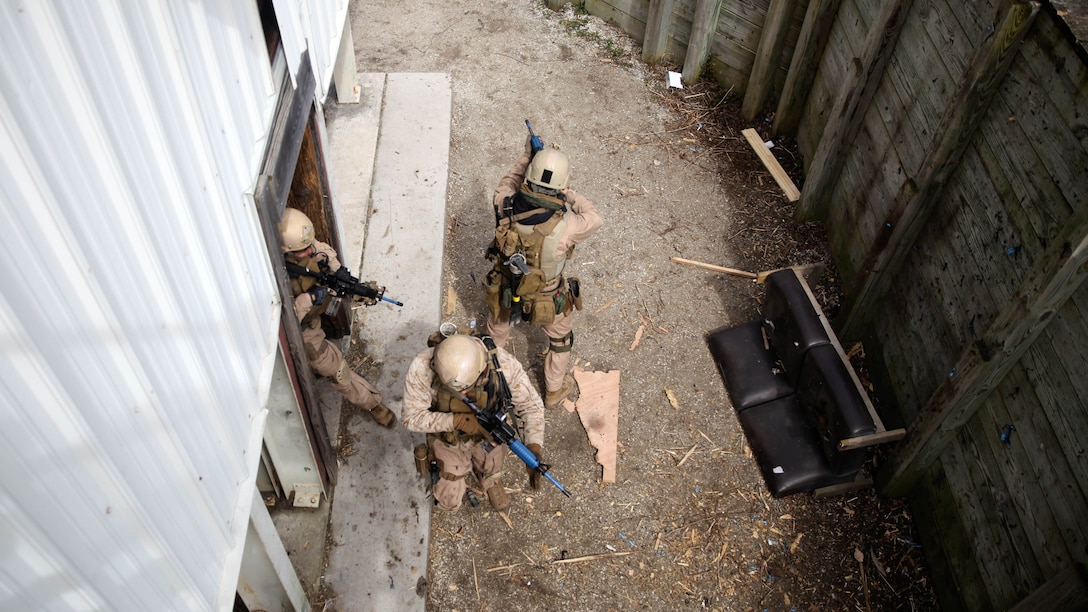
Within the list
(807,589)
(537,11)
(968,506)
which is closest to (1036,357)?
(968,506)

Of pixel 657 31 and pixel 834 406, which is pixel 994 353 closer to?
pixel 834 406

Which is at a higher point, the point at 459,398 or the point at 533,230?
the point at 533,230

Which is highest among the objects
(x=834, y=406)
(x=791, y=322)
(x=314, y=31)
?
(x=314, y=31)

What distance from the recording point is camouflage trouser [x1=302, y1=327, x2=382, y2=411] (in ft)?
18.7

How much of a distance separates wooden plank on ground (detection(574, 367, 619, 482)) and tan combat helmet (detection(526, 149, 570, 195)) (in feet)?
6.55

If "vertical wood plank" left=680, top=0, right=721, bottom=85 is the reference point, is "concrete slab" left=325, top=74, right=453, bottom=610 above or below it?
below

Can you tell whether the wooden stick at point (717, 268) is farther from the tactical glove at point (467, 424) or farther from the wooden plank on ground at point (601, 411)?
the tactical glove at point (467, 424)

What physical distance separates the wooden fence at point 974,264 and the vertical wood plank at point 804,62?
0.20 feet

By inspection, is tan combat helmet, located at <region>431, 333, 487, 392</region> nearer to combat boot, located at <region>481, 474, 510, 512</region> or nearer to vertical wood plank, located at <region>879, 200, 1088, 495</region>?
combat boot, located at <region>481, 474, 510, 512</region>

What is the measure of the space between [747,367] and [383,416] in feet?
10.7

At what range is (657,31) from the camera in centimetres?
959

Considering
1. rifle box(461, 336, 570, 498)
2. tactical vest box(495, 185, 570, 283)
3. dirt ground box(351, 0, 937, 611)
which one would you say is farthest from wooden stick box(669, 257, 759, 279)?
rifle box(461, 336, 570, 498)

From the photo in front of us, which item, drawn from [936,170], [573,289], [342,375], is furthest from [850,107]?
[342,375]

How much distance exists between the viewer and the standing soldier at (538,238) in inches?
222
